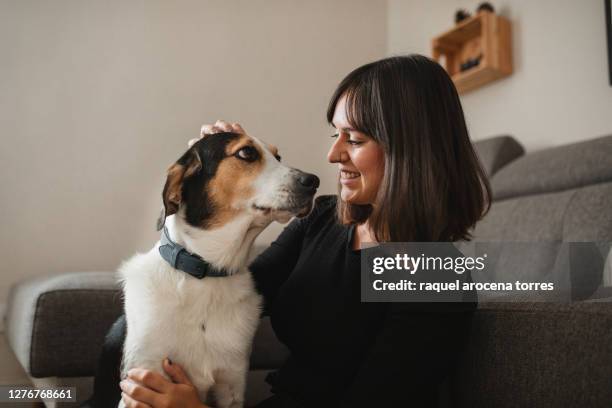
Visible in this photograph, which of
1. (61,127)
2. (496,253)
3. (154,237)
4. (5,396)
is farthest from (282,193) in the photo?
(61,127)

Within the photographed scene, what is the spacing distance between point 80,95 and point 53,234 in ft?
2.55

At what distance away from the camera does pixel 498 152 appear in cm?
243

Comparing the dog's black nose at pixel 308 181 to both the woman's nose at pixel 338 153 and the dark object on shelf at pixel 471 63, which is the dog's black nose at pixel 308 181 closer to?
the woman's nose at pixel 338 153

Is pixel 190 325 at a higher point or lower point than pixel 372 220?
lower

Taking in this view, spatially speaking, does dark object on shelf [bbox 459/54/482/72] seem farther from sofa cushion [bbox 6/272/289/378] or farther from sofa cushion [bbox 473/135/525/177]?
sofa cushion [bbox 6/272/289/378]

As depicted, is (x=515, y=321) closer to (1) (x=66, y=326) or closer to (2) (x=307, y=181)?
(2) (x=307, y=181)

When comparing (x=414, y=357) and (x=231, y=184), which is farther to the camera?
(x=231, y=184)

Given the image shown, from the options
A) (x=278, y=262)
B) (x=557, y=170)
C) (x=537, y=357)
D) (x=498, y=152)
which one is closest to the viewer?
(x=537, y=357)

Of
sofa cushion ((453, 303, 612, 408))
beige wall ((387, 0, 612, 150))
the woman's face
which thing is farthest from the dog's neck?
beige wall ((387, 0, 612, 150))

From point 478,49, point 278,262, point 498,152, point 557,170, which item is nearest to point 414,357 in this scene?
point 278,262

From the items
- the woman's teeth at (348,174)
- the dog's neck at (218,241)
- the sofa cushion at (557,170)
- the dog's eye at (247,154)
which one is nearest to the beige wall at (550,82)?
the sofa cushion at (557,170)

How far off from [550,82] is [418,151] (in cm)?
187

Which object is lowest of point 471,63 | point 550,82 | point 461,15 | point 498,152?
point 498,152

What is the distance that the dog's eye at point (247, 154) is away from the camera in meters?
1.24
